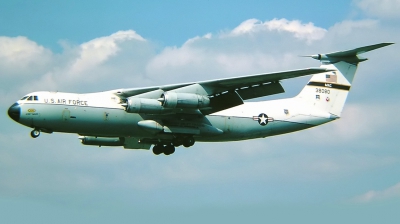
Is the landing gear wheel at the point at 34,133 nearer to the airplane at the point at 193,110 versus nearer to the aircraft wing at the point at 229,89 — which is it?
the airplane at the point at 193,110

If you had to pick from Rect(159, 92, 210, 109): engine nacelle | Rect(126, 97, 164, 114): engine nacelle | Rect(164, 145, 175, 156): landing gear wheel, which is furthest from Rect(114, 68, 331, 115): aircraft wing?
Rect(164, 145, 175, 156): landing gear wheel

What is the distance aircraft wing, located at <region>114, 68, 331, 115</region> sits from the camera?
2080 centimetres

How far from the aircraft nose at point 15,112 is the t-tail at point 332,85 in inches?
389

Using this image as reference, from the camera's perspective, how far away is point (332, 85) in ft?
80.8

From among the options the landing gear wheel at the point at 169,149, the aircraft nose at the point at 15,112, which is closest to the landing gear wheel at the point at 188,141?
the landing gear wheel at the point at 169,149

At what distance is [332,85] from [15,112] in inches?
447

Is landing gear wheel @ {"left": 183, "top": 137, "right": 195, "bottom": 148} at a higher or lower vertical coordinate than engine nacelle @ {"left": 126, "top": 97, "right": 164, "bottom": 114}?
lower

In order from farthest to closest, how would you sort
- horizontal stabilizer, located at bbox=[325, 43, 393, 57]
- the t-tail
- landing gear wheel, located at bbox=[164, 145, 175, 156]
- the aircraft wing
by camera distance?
1. the t-tail
2. landing gear wheel, located at bbox=[164, 145, 175, 156]
3. horizontal stabilizer, located at bbox=[325, 43, 393, 57]
4. the aircraft wing

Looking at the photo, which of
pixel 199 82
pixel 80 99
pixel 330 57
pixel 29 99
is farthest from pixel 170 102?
pixel 330 57

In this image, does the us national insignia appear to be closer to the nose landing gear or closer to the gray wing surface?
the gray wing surface

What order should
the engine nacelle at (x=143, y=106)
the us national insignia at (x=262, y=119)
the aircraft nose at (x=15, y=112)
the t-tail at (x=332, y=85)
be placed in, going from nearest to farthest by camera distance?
the aircraft nose at (x=15, y=112), the engine nacelle at (x=143, y=106), the us national insignia at (x=262, y=119), the t-tail at (x=332, y=85)

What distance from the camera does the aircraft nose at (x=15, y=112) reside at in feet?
66.1

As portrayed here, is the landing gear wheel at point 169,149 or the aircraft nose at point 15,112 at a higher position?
the aircraft nose at point 15,112

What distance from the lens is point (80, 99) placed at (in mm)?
20562
